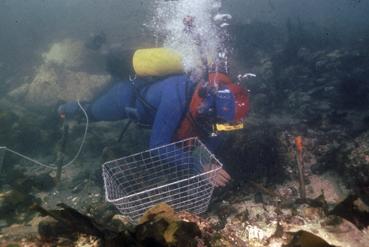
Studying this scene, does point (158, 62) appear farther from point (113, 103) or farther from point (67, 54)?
→ point (67, 54)

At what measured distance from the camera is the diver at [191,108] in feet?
16.0

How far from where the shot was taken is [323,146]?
608 cm

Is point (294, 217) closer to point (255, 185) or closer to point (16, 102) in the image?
point (255, 185)

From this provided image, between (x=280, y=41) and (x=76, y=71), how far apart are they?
31.5 ft

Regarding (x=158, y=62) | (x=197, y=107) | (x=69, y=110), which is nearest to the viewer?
(x=197, y=107)

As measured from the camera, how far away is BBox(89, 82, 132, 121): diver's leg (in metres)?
6.80

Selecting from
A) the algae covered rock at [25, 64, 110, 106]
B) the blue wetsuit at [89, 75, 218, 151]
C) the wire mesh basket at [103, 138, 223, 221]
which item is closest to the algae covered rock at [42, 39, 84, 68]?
the algae covered rock at [25, 64, 110, 106]

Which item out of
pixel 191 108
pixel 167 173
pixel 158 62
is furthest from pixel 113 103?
pixel 191 108

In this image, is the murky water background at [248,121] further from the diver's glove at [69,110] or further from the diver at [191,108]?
the diver at [191,108]

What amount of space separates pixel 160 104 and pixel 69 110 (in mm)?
3796

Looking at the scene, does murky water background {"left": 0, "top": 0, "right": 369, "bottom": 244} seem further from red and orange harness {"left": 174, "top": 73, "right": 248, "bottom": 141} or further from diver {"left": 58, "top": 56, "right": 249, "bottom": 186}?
red and orange harness {"left": 174, "top": 73, "right": 248, "bottom": 141}

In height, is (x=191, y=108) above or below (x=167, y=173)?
above

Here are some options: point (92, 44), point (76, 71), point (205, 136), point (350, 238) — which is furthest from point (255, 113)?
point (92, 44)

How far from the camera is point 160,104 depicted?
5406 mm
